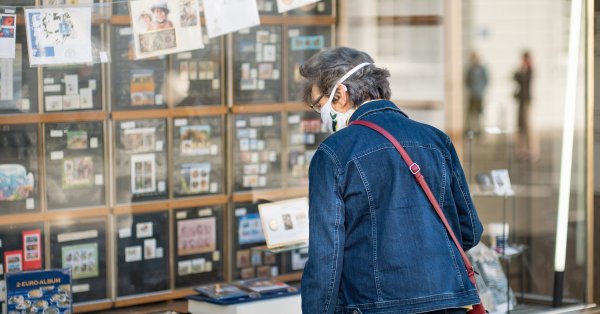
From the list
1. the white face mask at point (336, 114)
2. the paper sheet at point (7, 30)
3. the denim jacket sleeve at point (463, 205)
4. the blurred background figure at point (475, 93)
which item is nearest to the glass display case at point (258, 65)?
the blurred background figure at point (475, 93)

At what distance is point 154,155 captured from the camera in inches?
233

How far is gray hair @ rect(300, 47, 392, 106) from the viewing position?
3.59 metres

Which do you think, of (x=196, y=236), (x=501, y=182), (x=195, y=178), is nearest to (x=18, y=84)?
(x=195, y=178)

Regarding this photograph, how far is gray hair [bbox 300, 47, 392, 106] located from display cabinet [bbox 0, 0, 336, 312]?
77.0 inches

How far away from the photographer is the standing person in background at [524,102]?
7004 mm

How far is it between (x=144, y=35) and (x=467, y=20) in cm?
216

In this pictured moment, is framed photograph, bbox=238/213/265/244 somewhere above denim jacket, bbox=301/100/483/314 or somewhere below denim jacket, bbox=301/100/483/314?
below

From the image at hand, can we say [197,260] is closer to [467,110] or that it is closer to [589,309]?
[467,110]

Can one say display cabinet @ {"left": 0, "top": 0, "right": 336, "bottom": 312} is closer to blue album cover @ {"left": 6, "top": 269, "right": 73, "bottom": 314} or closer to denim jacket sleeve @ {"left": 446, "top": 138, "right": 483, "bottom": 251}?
blue album cover @ {"left": 6, "top": 269, "right": 73, "bottom": 314}

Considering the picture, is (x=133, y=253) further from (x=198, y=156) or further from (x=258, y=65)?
(x=258, y=65)

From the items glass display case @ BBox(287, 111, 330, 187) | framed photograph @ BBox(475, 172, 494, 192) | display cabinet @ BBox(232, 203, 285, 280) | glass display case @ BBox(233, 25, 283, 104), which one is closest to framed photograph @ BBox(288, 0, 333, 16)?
glass display case @ BBox(233, 25, 283, 104)

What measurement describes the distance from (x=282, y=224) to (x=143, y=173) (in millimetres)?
808

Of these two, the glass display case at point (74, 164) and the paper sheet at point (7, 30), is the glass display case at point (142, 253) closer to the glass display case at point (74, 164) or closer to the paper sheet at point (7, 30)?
the glass display case at point (74, 164)

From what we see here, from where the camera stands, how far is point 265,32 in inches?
243
